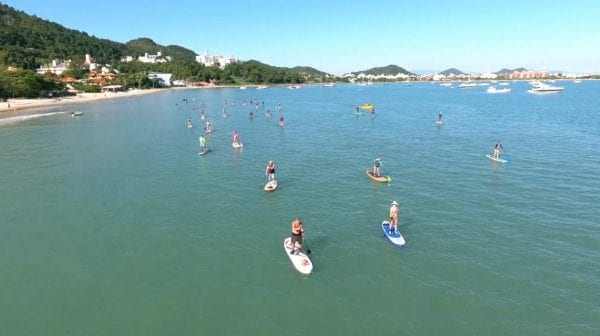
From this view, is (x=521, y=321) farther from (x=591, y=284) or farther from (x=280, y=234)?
(x=280, y=234)

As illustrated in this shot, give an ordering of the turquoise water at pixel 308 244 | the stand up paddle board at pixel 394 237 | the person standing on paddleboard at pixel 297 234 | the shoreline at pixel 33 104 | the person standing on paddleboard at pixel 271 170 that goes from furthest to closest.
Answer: the shoreline at pixel 33 104 → the person standing on paddleboard at pixel 271 170 → the stand up paddle board at pixel 394 237 → the person standing on paddleboard at pixel 297 234 → the turquoise water at pixel 308 244

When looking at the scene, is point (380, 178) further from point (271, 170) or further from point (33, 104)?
point (33, 104)

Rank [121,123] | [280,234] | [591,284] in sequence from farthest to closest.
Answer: [121,123]
[280,234]
[591,284]

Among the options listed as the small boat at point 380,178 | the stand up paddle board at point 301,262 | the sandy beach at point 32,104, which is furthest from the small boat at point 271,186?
the sandy beach at point 32,104

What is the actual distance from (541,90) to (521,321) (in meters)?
196

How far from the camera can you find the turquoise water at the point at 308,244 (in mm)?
16766

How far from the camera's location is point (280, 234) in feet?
81.4

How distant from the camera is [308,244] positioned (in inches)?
922

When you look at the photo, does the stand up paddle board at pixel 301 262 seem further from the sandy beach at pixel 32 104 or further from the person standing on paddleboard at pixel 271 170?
the sandy beach at pixel 32 104

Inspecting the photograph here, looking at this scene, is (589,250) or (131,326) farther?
(589,250)

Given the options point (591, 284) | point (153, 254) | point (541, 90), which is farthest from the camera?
point (541, 90)

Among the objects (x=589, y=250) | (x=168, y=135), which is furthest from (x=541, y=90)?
(x=589, y=250)

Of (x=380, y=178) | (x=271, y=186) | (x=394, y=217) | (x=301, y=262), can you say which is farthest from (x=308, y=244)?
(x=380, y=178)

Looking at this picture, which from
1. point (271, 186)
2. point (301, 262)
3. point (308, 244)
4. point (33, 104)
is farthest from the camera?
point (33, 104)
